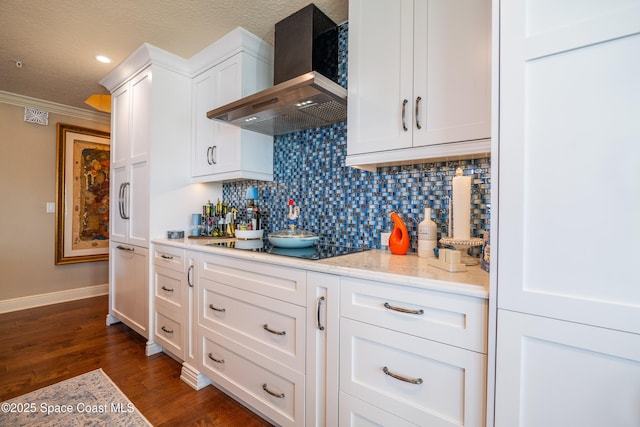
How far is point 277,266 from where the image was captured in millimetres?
1443

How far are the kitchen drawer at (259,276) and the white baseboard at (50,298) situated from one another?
3145 millimetres

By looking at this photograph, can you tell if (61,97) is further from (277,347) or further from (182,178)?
(277,347)

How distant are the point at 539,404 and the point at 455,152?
2.97 feet

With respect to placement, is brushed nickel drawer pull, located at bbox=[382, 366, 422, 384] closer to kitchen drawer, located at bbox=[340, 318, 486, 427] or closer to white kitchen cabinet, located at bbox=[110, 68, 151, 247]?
kitchen drawer, located at bbox=[340, 318, 486, 427]

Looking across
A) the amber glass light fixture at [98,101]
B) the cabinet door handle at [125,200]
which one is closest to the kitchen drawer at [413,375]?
the cabinet door handle at [125,200]

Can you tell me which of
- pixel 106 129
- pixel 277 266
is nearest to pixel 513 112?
pixel 277 266

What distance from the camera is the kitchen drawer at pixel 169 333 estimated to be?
211cm

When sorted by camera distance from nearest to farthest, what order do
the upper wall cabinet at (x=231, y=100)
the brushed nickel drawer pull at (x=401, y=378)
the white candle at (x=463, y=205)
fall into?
the brushed nickel drawer pull at (x=401, y=378) → the white candle at (x=463, y=205) → the upper wall cabinet at (x=231, y=100)

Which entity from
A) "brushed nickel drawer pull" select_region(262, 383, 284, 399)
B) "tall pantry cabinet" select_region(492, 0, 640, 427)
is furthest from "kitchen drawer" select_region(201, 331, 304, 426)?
"tall pantry cabinet" select_region(492, 0, 640, 427)

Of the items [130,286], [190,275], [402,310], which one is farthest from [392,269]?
[130,286]

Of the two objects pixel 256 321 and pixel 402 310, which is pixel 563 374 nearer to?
pixel 402 310

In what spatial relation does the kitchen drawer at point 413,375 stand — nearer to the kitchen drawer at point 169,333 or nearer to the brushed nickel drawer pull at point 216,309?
the brushed nickel drawer pull at point 216,309

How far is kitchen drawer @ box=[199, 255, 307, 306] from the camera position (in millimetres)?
1363

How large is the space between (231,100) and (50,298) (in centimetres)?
356
